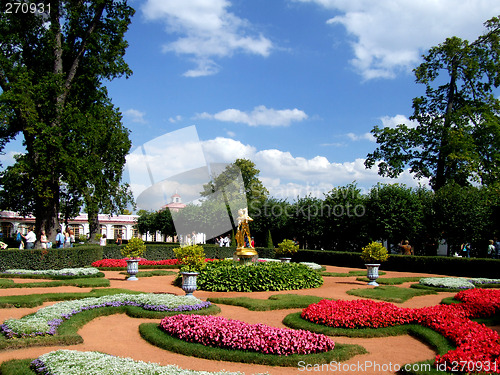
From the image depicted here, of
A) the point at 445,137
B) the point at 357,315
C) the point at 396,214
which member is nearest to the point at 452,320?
the point at 357,315

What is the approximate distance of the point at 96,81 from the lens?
76.9 feet

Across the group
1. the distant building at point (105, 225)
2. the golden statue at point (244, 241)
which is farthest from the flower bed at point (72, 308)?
the distant building at point (105, 225)

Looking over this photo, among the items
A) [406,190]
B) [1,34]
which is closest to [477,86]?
[406,190]

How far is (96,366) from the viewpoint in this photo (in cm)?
520

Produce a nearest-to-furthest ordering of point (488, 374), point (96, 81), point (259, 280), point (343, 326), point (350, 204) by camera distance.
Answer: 1. point (488, 374)
2. point (343, 326)
3. point (259, 280)
4. point (96, 81)
5. point (350, 204)

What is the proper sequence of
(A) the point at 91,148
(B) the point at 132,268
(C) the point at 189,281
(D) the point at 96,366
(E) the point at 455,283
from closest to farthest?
(D) the point at 96,366 → (C) the point at 189,281 → (E) the point at 455,283 → (B) the point at 132,268 → (A) the point at 91,148

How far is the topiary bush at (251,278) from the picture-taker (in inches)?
526

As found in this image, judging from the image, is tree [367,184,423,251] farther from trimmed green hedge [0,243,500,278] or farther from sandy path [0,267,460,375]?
sandy path [0,267,460,375]

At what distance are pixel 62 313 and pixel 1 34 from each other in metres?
16.5

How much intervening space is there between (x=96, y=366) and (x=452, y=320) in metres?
6.16

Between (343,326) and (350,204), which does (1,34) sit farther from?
(350,204)

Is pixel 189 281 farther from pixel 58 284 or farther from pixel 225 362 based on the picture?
pixel 58 284

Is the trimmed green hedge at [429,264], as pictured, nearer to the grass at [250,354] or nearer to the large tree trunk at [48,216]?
the grass at [250,354]

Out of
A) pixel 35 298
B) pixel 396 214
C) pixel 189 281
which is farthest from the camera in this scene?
pixel 396 214
